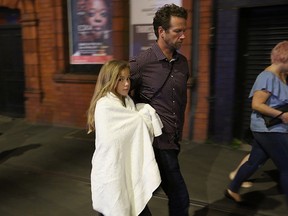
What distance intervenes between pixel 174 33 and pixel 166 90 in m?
0.41

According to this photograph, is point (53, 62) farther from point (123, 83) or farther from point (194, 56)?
point (123, 83)

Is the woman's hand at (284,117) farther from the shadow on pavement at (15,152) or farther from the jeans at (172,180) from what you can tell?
the shadow on pavement at (15,152)

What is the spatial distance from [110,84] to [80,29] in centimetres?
516

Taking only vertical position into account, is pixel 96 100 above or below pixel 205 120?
above

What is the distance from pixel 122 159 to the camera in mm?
2488

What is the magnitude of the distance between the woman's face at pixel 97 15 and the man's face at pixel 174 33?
465 cm

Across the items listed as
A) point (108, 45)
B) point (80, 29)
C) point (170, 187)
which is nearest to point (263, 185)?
point (170, 187)

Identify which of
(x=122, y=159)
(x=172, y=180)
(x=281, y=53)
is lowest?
(x=172, y=180)

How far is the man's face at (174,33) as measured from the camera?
2.51m

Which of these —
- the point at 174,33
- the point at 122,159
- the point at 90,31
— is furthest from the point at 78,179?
the point at 90,31

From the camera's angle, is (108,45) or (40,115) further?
(40,115)

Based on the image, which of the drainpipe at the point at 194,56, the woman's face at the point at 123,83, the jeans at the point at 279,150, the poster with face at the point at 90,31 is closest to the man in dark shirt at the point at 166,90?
the woman's face at the point at 123,83

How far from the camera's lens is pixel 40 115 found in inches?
312

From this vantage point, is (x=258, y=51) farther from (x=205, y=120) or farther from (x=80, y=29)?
(x=80, y=29)
